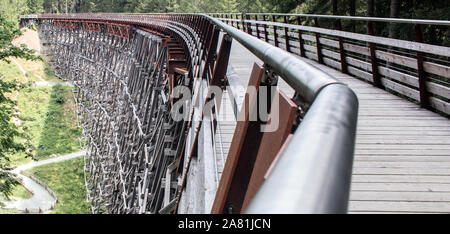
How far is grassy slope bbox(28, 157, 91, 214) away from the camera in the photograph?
69.8 feet

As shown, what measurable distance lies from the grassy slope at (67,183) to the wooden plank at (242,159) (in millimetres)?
20050

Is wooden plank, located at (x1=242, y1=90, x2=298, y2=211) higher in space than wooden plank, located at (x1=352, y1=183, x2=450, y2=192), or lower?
higher

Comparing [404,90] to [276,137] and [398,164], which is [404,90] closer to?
[398,164]

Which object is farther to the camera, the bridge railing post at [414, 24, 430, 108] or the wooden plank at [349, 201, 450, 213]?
the bridge railing post at [414, 24, 430, 108]

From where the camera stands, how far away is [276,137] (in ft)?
4.36

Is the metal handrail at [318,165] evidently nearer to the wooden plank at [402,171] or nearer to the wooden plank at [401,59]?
the wooden plank at [402,171]

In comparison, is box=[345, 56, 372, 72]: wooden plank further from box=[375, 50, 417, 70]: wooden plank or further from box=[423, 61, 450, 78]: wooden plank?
box=[423, 61, 450, 78]: wooden plank

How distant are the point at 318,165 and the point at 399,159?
2836mm

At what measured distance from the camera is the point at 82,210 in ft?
68.0

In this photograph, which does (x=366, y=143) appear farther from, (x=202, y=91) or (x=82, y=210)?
(x=82, y=210)

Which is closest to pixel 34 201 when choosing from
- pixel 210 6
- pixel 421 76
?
pixel 421 76

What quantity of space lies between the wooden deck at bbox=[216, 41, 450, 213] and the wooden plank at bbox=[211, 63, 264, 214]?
65 centimetres

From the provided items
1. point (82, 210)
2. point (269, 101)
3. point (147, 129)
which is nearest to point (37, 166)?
point (82, 210)

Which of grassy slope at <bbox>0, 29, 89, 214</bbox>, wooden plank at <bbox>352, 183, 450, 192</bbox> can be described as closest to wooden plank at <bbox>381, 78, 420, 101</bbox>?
wooden plank at <bbox>352, 183, 450, 192</bbox>
